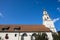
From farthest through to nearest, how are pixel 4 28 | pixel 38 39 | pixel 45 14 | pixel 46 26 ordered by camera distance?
1. pixel 45 14
2. pixel 46 26
3. pixel 4 28
4. pixel 38 39

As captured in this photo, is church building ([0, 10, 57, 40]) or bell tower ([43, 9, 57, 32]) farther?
bell tower ([43, 9, 57, 32])

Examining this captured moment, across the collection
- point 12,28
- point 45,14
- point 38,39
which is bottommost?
point 38,39

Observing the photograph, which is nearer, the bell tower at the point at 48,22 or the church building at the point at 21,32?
the church building at the point at 21,32

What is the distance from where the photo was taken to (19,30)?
42.3m

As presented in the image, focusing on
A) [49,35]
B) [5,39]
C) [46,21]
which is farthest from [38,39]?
[46,21]

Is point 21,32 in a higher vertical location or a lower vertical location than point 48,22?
lower

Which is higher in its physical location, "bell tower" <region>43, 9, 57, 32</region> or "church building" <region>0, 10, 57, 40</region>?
"bell tower" <region>43, 9, 57, 32</region>

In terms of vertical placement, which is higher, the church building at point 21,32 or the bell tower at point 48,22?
the bell tower at point 48,22

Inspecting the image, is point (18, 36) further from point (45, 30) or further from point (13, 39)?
point (45, 30)

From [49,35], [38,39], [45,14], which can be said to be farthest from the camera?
[45,14]

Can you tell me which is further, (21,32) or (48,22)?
(48,22)

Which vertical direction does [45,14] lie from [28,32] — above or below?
above

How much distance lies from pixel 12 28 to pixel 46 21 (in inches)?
603

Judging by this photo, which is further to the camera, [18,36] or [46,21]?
[46,21]
